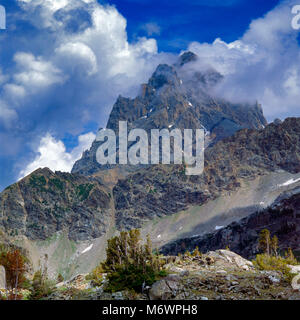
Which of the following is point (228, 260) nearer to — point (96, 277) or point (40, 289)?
point (96, 277)

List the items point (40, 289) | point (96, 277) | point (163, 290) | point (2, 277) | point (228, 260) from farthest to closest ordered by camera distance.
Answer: point (96, 277) → point (2, 277) → point (228, 260) → point (40, 289) → point (163, 290)

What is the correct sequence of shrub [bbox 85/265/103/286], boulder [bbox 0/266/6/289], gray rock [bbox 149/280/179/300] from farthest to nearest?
boulder [bbox 0/266/6/289]
shrub [bbox 85/265/103/286]
gray rock [bbox 149/280/179/300]

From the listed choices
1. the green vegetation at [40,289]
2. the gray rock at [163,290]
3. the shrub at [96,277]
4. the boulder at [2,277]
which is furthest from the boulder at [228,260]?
the boulder at [2,277]

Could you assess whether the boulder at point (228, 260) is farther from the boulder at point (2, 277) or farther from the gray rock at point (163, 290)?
the boulder at point (2, 277)

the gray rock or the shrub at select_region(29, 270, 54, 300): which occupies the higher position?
the gray rock

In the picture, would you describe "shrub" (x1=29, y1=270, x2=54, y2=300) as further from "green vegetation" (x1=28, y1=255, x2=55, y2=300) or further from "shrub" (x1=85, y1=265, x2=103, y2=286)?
"shrub" (x1=85, y1=265, x2=103, y2=286)

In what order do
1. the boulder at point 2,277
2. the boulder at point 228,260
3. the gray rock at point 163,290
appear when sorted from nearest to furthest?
the gray rock at point 163,290, the boulder at point 2,277, the boulder at point 228,260

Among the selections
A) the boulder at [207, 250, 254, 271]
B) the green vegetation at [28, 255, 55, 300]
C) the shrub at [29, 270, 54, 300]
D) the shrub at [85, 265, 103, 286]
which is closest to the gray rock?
the shrub at [85, 265, 103, 286]

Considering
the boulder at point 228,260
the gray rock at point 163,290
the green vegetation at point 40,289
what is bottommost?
the green vegetation at point 40,289

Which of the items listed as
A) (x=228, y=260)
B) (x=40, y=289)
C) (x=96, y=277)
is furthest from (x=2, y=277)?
(x=228, y=260)

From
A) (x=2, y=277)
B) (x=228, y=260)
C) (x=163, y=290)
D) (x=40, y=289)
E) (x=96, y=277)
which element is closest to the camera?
(x=163, y=290)
